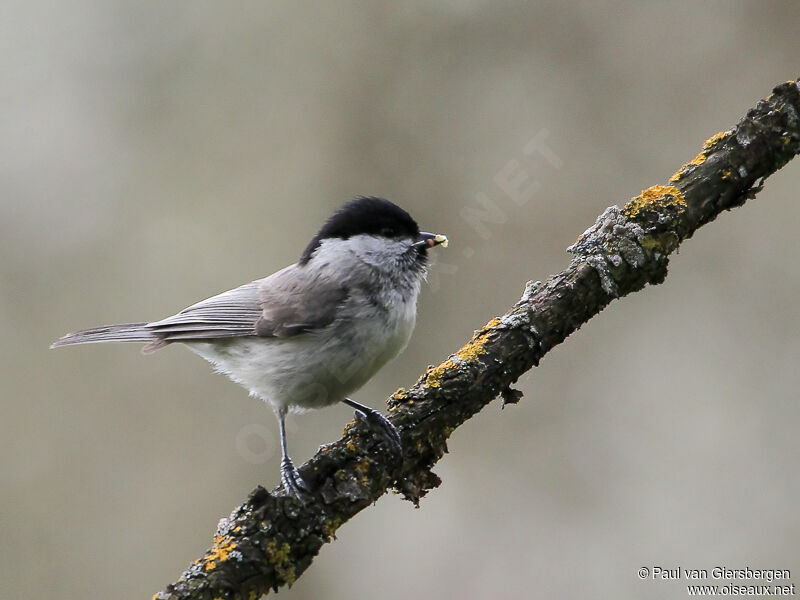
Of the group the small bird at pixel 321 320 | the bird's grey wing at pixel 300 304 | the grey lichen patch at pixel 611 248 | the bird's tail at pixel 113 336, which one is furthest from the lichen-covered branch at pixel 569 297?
the bird's tail at pixel 113 336

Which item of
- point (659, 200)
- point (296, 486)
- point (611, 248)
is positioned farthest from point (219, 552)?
point (659, 200)

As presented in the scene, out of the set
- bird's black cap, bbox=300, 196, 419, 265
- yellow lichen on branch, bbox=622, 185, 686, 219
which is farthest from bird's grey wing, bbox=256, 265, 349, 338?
yellow lichen on branch, bbox=622, 185, 686, 219

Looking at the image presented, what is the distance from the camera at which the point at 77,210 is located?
5.88 m

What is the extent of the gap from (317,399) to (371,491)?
0.70 meters

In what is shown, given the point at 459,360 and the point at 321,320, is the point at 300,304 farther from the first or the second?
the point at 459,360

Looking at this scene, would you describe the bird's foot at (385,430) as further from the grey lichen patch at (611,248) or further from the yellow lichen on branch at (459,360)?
the grey lichen patch at (611,248)

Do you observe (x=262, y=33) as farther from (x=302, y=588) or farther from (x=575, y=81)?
(x=302, y=588)

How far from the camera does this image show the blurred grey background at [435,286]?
16.1ft

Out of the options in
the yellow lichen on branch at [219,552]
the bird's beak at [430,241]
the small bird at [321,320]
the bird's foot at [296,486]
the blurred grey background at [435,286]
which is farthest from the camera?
the blurred grey background at [435,286]

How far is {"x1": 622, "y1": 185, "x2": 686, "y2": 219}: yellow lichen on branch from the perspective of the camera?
304cm

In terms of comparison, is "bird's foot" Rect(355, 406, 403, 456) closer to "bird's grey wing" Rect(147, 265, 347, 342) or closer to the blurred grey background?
"bird's grey wing" Rect(147, 265, 347, 342)

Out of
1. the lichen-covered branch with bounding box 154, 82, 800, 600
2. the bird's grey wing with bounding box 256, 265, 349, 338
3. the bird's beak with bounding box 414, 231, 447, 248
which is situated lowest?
the lichen-covered branch with bounding box 154, 82, 800, 600

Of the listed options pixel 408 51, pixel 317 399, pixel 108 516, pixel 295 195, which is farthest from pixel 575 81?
pixel 108 516

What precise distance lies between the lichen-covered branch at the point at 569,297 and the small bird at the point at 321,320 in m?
0.24
